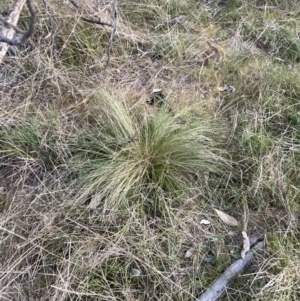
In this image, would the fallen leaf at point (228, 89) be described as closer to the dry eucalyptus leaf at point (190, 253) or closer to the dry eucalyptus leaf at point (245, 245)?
the dry eucalyptus leaf at point (245, 245)

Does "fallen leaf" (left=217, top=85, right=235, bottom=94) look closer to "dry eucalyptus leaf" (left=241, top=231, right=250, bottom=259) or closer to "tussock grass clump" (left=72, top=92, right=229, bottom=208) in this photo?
"tussock grass clump" (left=72, top=92, right=229, bottom=208)

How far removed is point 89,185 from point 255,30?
1.65m

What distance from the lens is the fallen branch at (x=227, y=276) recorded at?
1.76 m

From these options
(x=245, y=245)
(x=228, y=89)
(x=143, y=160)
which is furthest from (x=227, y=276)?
(x=228, y=89)

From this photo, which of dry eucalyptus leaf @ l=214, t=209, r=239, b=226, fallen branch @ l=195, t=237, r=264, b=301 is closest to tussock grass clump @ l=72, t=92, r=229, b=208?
dry eucalyptus leaf @ l=214, t=209, r=239, b=226

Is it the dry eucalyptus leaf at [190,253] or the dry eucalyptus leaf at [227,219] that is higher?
the dry eucalyptus leaf at [227,219]

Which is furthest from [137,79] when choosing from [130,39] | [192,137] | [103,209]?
[103,209]

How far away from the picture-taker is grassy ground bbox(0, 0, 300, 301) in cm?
179

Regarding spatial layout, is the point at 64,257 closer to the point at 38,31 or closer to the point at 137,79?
the point at 137,79

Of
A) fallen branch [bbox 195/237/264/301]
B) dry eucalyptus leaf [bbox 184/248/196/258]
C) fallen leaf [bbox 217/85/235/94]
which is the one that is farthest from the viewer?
fallen leaf [bbox 217/85/235/94]

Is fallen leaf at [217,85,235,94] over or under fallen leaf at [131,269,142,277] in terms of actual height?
over

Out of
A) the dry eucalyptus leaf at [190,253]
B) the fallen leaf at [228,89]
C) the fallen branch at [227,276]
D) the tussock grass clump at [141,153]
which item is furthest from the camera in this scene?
the fallen leaf at [228,89]

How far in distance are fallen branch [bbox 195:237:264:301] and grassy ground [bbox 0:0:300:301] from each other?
3 cm

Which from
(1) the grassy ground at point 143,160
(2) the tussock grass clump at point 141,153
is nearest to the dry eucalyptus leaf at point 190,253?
(1) the grassy ground at point 143,160
